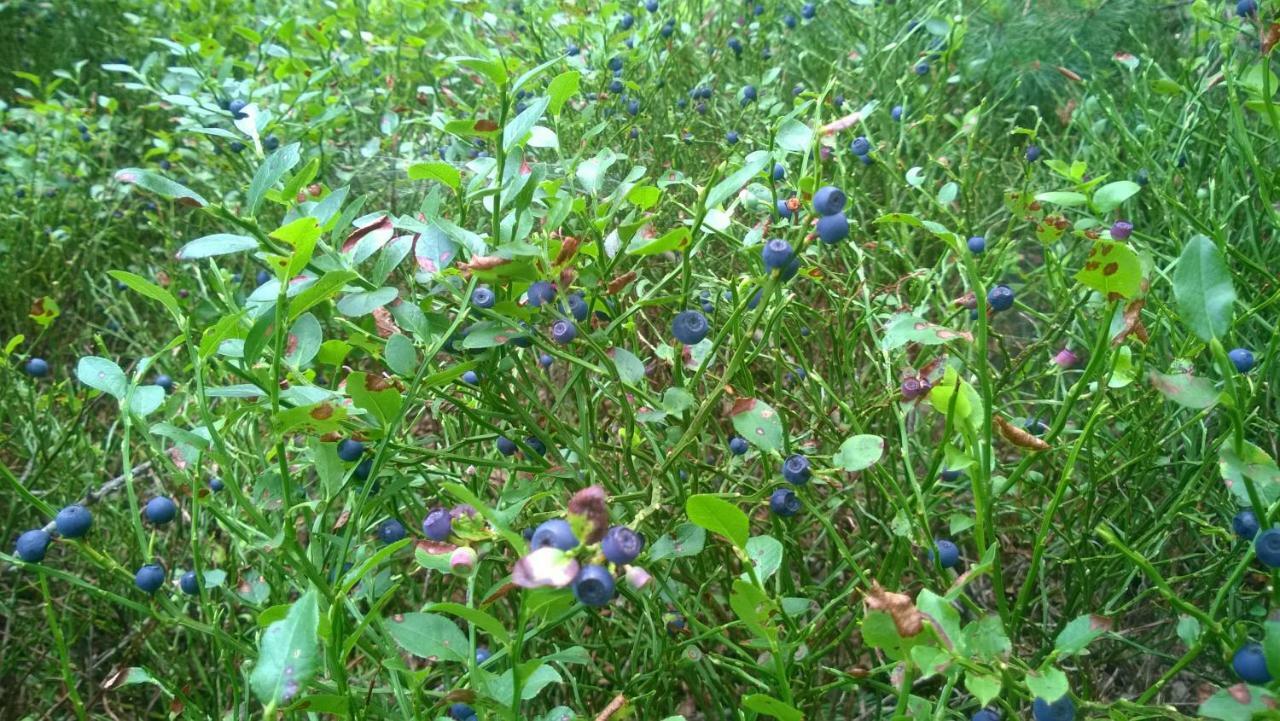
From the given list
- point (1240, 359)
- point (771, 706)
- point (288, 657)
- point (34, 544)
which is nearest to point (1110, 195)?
point (1240, 359)

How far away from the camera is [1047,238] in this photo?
101cm

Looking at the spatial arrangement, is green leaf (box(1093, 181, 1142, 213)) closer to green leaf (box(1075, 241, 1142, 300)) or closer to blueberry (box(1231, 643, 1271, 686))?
green leaf (box(1075, 241, 1142, 300))

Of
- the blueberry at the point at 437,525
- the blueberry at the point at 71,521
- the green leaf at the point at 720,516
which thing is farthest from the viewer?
the blueberry at the point at 71,521

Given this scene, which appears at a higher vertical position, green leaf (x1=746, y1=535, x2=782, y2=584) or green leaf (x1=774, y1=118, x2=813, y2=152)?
green leaf (x1=774, y1=118, x2=813, y2=152)

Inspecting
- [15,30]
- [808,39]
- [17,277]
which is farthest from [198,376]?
[15,30]

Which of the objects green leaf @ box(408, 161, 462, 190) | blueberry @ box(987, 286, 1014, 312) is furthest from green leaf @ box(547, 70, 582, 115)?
blueberry @ box(987, 286, 1014, 312)

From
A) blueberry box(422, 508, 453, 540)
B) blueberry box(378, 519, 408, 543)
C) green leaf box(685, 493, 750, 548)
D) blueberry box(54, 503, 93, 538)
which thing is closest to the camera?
green leaf box(685, 493, 750, 548)

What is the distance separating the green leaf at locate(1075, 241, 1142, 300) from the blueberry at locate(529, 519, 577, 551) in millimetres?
422

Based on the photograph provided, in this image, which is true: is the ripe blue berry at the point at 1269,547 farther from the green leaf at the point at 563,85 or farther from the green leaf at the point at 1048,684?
the green leaf at the point at 563,85

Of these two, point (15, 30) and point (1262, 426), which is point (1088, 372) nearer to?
point (1262, 426)

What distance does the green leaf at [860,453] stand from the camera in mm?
792

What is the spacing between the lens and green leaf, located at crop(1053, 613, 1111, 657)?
663 millimetres

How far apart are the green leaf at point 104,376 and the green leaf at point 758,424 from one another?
1.84 feet

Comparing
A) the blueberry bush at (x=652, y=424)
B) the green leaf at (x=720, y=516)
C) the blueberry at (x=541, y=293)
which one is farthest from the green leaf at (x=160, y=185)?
the green leaf at (x=720, y=516)
